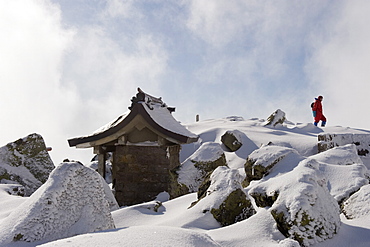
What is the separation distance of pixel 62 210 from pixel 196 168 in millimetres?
4581

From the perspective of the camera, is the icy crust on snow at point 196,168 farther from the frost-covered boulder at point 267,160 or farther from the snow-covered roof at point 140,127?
the frost-covered boulder at point 267,160

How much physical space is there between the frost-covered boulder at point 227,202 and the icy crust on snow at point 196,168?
2937 mm

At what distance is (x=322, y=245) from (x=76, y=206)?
2422mm

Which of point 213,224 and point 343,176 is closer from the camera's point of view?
point 213,224

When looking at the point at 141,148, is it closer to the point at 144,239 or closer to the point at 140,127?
the point at 140,127

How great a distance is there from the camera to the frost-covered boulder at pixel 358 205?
12.3 feet

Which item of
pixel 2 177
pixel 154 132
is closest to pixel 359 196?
pixel 154 132

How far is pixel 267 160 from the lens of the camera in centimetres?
Answer: 518

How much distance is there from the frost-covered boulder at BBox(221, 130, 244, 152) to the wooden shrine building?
6443 mm

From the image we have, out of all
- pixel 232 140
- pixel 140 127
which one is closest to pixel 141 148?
pixel 140 127

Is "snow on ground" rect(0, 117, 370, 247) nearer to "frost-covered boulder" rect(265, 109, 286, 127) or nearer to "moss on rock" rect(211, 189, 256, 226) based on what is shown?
"moss on rock" rect(211, 189, 256, 226)

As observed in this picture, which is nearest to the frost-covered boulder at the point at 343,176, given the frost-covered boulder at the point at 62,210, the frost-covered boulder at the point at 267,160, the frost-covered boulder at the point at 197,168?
the frost-covered boulder at the point at 267,160

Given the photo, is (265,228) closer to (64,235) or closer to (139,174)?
(64,235)

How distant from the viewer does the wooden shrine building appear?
715 cm
